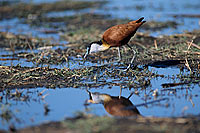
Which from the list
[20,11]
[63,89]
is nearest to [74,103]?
[63,89]

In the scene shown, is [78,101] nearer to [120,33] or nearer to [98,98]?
[98,98]

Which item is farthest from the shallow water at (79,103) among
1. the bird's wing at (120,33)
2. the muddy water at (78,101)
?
the bird's wing at (120,33)

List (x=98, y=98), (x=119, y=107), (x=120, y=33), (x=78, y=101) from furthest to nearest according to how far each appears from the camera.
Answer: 1. (x=120, y=33)
2. (x=98, y=98)
3. (x=78, y=101)
4. (x=119, y=107)

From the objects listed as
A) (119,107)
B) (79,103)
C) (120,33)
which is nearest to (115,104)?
(119,107)

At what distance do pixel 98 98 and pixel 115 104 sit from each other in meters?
0.35

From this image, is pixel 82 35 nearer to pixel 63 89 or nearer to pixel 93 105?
pixel 63 89

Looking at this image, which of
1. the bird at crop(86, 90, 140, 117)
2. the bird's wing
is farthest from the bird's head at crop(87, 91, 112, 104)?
the bird's wing

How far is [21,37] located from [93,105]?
6.08 meters

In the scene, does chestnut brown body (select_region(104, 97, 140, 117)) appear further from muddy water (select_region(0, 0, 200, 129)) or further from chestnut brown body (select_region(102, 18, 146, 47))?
chestnut brown body (select_region(102, 18, 146, 47))

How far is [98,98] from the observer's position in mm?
5262

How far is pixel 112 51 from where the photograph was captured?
847 cm

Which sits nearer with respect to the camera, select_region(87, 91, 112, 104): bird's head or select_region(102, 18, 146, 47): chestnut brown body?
select_region(87, 91, 112, 104): bird's head

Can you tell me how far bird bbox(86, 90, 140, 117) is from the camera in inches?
179

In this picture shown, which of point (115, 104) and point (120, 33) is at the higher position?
point (120, 33)
